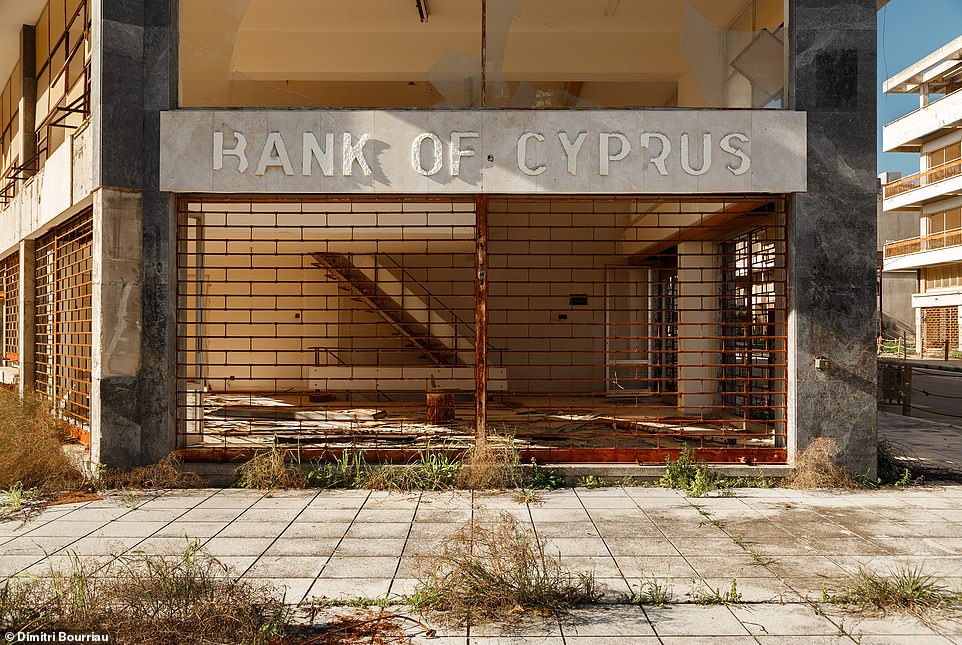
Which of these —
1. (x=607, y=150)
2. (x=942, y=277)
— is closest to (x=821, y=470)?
(x=607, y=150)

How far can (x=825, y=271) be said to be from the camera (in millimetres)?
8258

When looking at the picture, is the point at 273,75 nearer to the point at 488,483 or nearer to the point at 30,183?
the point at 30,183

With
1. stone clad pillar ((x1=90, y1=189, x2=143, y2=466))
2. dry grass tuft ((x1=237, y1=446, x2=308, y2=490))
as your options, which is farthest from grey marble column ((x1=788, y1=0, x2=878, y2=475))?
stone clad pillar ((x1=90, y1=189, x2=143, y2=466))

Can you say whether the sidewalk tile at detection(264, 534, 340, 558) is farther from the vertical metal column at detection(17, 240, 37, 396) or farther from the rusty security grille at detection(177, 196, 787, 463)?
the vertical metal column at detection(17, 240, 37, 396)

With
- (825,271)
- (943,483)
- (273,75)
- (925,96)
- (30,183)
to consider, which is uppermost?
(925,96)

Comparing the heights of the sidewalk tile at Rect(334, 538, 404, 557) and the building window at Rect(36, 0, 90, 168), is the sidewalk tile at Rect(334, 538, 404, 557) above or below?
below

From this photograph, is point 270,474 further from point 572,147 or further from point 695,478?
point 572,147

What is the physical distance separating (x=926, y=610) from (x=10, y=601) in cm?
516

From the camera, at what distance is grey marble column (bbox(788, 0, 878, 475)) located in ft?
27.0

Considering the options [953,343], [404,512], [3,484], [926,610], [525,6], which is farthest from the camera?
[953,343]

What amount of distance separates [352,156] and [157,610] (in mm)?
5416

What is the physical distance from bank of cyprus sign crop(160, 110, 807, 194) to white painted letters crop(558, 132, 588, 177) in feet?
0.04

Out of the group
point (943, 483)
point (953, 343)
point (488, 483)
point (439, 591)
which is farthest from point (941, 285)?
point (439, 591)

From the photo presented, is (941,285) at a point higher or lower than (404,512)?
higher
